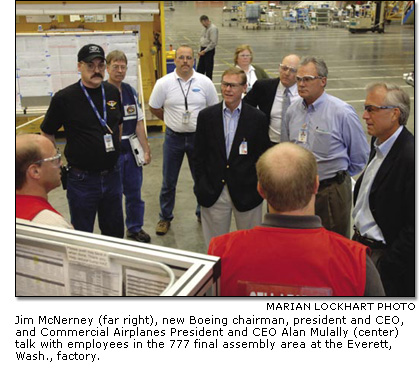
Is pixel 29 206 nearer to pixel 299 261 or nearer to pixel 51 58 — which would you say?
pixel 299 261

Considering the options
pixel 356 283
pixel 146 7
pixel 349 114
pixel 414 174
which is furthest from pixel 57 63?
pixel 356 283

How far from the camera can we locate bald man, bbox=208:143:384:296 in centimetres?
188

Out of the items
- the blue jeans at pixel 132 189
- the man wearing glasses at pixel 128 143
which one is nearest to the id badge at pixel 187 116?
the man wearing glasses at pixel 128 143

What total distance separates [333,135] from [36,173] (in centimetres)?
230

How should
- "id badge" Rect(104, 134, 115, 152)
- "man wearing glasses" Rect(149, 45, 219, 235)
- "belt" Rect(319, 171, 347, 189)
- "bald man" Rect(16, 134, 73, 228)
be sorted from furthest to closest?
"man wearing glasses" Rect(149, 45, 219, 235) < "id badge" Rect(104, 134, 115, 152) < "belt" Rect(319, 171, 347, 189) < "bald man" Rect(16, 134, 73, 228)

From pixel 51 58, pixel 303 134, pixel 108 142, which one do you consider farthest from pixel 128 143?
pixel 51 58

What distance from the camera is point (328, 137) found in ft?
12.2

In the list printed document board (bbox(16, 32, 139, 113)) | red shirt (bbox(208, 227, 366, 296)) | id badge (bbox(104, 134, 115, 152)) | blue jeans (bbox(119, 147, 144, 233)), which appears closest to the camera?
red shirt (bbox(208, 227, 366, 296))

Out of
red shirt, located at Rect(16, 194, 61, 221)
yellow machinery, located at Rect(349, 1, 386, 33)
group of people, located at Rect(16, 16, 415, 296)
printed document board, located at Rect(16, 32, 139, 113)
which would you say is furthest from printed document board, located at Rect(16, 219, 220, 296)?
yellow machinery, located at Rect(349, 1, 386, 33)

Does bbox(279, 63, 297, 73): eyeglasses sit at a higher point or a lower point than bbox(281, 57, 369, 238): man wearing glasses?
higher

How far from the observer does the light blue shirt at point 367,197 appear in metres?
2.96

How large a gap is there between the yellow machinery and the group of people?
69.8 feet

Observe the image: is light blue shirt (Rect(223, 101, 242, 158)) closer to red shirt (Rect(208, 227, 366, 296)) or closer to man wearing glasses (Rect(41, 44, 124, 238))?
man wearing glasses (Rect(41, 44, 124, 238))

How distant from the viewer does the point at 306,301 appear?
5.50 feet
